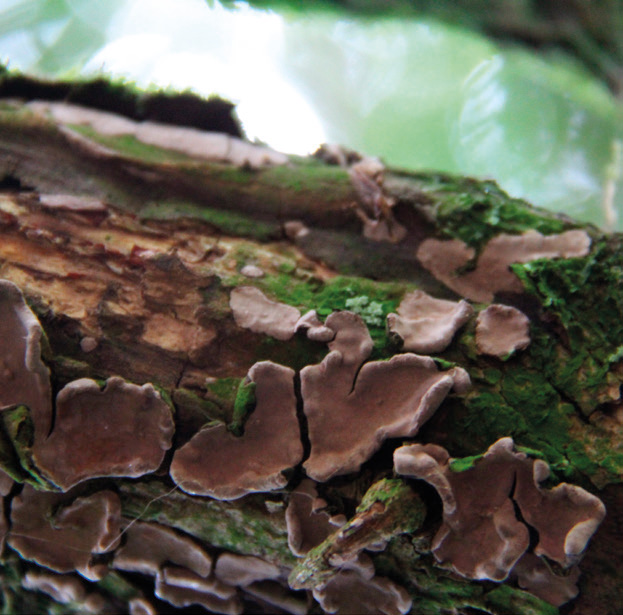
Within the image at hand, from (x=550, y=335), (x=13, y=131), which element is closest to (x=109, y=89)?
(x=13, y=131)

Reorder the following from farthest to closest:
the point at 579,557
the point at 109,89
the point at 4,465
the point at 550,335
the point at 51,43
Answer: the point at 51,43, the point at 109,89, the point at 550,335, the point at 4,465, the point at 579,557

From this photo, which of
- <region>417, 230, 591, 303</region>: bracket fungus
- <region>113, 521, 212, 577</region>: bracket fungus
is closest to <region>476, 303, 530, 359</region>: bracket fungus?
<region>417, 230, 591, 303</region>: bracket fungus

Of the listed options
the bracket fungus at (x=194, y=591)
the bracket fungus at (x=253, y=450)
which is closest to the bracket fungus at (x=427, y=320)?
the bracket fungus at (x=253, y=450)

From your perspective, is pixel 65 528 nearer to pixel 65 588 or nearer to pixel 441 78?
pixel 65 588

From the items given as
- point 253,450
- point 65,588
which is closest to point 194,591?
point 65,588

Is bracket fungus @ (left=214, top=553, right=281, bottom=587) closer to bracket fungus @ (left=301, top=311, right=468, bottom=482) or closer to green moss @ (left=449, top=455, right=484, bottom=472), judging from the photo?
bracket fungus @ (left=301, top=311, right=468, bottom=482)

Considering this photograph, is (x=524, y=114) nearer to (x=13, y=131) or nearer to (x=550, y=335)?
(x=550, y=335)

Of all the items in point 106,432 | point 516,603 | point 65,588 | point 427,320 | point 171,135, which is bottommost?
point 65,588
